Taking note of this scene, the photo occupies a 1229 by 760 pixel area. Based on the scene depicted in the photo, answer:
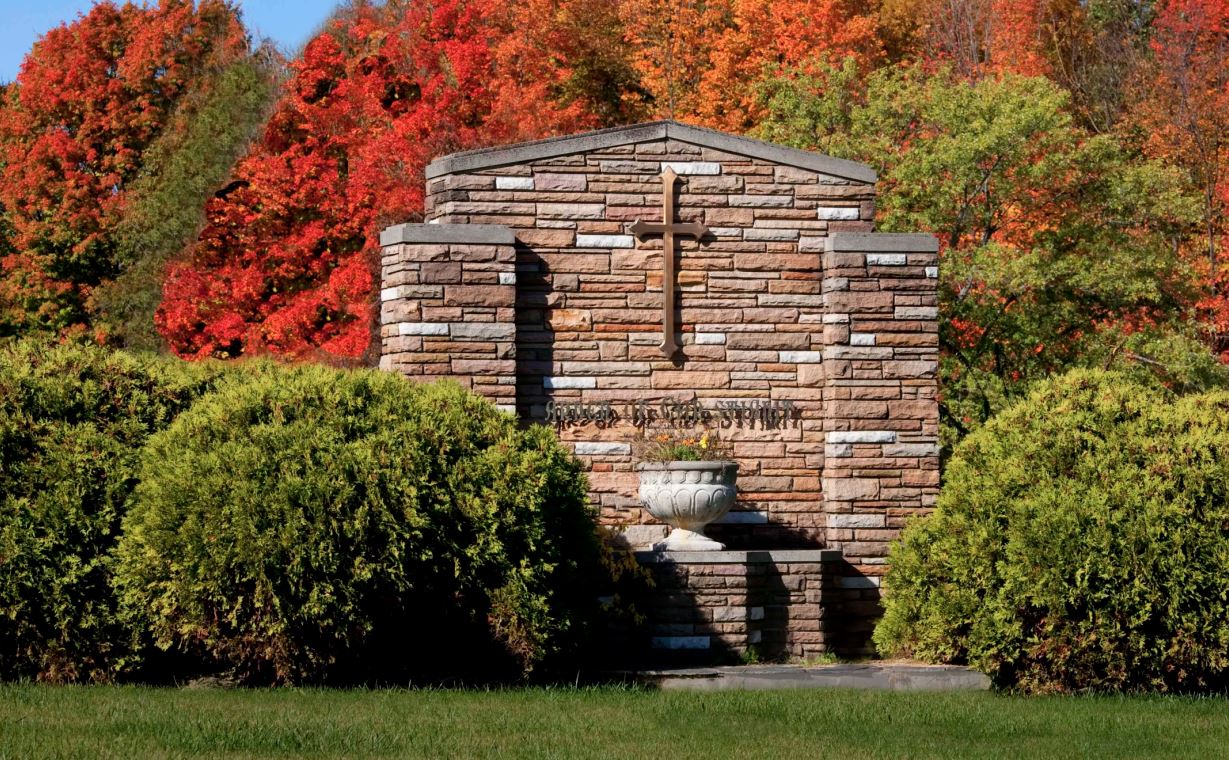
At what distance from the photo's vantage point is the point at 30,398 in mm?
9125

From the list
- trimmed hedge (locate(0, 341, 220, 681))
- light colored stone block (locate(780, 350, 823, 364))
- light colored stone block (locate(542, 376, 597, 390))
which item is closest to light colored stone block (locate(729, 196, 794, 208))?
light colored stone block (locate(780, 350, 823, 364))

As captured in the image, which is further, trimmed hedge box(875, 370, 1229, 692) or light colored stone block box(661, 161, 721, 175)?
light colored stone block box(661, 161, 721, 175)

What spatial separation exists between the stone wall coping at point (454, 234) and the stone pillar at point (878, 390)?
8.80 ft

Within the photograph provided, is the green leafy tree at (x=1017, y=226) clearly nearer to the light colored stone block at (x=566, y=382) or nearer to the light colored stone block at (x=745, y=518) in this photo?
the light colored stone block at (x=745, y=518)

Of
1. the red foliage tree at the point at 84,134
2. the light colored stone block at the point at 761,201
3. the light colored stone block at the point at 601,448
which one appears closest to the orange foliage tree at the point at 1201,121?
the light colored stone block at the point at 761,201

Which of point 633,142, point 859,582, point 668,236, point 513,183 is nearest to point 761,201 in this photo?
point 668,236

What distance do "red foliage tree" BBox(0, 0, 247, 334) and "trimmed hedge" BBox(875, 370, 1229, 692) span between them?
28236 millimetres

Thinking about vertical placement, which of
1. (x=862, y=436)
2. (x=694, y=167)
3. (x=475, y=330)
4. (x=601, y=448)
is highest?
(x=694, y=167)

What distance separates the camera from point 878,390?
1202 cm

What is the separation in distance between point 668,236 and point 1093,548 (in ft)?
14.5

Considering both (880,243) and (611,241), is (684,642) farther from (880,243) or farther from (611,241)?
(880,243)

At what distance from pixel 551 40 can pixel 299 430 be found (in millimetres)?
21154

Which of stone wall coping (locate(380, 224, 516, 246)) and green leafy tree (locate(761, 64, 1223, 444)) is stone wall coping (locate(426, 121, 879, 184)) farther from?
green leafy tree (locate(761, 64, 1223, 444))

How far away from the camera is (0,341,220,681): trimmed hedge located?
28.8 feet
